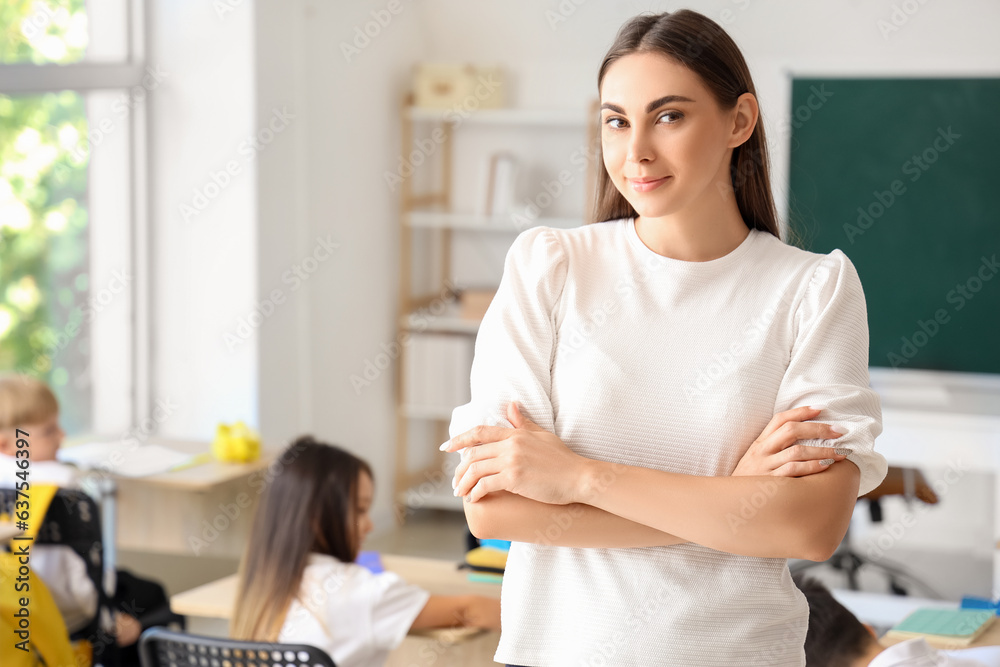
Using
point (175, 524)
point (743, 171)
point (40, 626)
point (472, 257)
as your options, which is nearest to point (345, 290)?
point (472, 257)

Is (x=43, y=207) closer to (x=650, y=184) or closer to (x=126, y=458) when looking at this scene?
(x=126, y=458)

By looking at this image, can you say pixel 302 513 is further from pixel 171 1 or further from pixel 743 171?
pixel 171 1

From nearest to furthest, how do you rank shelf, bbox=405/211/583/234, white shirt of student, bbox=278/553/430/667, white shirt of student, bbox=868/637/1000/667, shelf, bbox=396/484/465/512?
1. white shirt of student, bbox=868/637/1000/667
2. white shirt of student, bbox=278/553/430/667
3. shelf, bbox=405/211/583/234
4. shelf, bbox=396/484/465/512

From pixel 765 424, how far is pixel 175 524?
2.81 meters

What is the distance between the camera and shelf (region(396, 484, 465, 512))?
5.25 meters

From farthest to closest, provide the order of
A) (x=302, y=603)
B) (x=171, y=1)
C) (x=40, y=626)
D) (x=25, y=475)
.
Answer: (x=171, y=1) < (x=25, y=475) < (x=40, y=626) < (x=302, y=603)

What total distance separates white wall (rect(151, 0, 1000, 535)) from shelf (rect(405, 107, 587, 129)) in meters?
0.13

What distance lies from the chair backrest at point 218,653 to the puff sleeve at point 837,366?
3.19 ft

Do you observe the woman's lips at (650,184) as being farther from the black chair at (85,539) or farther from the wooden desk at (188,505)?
the wooden desk at (188,505)

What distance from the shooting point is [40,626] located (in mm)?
2604

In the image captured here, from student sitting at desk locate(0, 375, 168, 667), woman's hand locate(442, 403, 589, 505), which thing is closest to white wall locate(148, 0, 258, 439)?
student sitting at desk locate(0, 375, 168, 667)

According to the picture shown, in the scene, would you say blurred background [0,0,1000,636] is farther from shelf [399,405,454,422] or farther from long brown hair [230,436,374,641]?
long brown hair [230,436,374,641]

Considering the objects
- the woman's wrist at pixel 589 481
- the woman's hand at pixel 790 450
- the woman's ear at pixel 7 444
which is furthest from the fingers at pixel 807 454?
the woman's ear at pixel 7 444

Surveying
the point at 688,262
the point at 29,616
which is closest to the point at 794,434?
the point at 688,262
